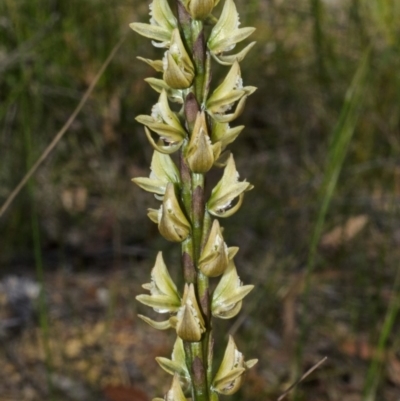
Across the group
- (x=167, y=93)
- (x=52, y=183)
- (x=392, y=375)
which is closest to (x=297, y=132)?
(x=52, y=183)

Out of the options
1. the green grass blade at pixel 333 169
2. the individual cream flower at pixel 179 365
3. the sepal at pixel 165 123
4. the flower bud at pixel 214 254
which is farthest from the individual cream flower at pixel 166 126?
the green grass blade at pixel 333 169

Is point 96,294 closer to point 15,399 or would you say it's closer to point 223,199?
point 15,399

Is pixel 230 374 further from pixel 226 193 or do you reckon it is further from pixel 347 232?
pixel 347 232

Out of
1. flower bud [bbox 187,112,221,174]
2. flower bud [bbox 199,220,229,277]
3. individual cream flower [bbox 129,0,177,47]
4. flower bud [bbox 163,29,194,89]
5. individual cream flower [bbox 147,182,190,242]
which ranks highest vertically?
individual cream flower [bbox 129,0,177,47]

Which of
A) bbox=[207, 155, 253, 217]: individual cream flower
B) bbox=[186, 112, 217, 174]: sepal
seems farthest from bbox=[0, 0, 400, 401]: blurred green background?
bbox=[186, 112, 217, 174]: sepal

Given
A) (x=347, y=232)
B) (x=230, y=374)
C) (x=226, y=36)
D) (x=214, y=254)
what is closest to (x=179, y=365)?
(x=230, y=374)

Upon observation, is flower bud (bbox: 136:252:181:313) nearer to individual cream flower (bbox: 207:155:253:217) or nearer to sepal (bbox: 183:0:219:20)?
individual cream flower (bbox: 207:155:253:217)
